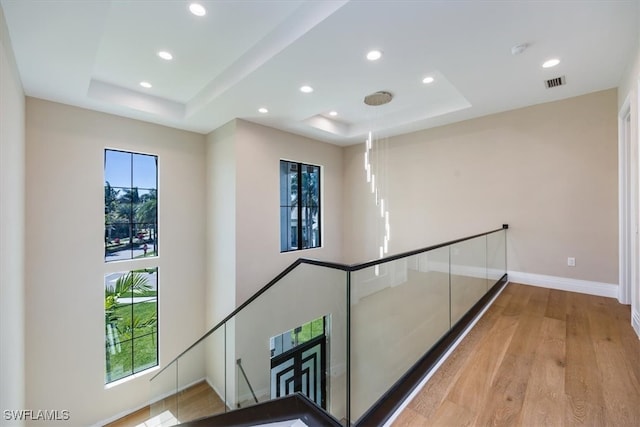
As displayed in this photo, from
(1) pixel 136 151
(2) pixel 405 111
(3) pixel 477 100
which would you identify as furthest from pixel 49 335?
(3) pixel 477 100

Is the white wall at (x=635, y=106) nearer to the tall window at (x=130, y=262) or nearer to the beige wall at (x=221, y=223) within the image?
the beige wall at (x=221, y=223)

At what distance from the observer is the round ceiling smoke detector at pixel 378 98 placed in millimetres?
4115

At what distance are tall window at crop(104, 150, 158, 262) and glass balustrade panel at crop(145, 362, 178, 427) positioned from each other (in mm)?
2176

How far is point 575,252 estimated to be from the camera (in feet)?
13.0

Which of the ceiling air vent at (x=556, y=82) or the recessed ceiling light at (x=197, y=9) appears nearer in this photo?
the recessed ceiling light at (x=197, y=9)

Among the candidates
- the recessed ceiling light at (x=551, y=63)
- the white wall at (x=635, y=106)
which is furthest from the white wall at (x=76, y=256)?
the white wall at (x=635, y=106)

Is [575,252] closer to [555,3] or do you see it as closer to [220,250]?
[555,3]

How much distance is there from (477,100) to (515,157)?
4.02 feet

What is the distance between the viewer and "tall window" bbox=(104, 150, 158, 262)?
4.45 m

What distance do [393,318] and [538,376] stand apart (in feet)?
3.65

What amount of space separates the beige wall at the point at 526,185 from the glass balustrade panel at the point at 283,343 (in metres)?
3.01

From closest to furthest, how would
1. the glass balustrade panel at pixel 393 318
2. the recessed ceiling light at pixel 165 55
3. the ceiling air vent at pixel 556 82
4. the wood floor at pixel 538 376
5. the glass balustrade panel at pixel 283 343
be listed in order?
the wood floor at pixel 538 376
the glass balustrade panel at pixel 393 318
the glass balustrade panel at pixel 283 343
the recessed ceiling light at pixel 165 55
the ceiling air vent at pixel 556 82

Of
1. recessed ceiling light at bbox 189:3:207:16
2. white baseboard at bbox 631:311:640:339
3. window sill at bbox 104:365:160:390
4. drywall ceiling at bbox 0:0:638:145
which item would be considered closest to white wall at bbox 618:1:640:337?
white baseboard at bbox 631:311:640:339

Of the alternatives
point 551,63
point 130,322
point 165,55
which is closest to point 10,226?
point 165,55
